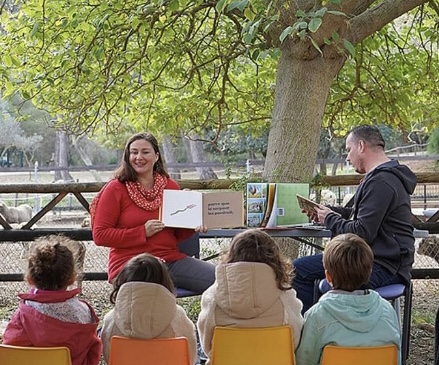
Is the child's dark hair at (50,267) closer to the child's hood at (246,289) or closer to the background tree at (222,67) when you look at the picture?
the child's hood at (246,289)

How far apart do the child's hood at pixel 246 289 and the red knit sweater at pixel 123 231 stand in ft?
3.64

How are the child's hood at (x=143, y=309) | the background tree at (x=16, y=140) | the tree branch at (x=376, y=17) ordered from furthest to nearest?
the background tree at (x=16, y=140), the tree branch at (x=376, y=17), the child's hood at (x=143, y=309)

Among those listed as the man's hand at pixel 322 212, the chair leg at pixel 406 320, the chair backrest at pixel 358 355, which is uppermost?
the man's hand at pixel 322 212

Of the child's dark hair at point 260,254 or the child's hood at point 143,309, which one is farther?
the child's dark hair at point 260,254

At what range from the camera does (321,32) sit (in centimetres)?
515

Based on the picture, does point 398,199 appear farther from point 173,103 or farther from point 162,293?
point 173,103

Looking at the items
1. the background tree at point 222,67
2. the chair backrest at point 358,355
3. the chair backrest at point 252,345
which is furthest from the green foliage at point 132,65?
the chair backrest at point 358,355

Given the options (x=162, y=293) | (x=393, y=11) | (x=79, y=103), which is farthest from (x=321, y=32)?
(x=162, y=293)

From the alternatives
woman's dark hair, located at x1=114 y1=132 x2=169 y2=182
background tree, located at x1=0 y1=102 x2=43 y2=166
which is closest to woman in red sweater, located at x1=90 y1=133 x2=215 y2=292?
woman's dark hair, located at x1=114 y1=132 x2=169 y2=182

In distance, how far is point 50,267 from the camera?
3.03 meters

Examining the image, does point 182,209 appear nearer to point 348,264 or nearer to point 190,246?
point 190,246

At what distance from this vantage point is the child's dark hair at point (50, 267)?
3.02m

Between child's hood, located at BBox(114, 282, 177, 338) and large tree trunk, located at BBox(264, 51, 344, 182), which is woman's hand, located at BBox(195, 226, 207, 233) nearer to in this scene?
child's hood, located at BBox(114, 282, 177, 338)

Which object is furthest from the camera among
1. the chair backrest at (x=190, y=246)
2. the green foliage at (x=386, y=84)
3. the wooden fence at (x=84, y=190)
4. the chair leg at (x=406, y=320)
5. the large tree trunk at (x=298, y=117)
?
the green foliage at (x=386, y=84)
